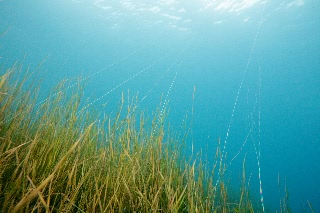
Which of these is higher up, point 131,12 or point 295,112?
point 131,12

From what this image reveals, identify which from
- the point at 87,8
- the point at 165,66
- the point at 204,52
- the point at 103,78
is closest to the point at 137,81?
the point at 103,78

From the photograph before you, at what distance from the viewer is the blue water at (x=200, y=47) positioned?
25359 mm

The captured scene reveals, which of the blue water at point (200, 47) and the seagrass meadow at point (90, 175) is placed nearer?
the seagrass meadow at point (90, 175)

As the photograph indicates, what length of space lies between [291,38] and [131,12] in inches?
1053

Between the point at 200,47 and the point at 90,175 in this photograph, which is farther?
the point at 200,47

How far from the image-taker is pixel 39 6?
34.7m

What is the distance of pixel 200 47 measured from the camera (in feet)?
157

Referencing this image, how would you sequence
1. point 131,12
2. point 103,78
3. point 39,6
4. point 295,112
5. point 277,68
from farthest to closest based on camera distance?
point 103,78 < point 295,112 < point 277,68 < point 39,6 < point 131,12

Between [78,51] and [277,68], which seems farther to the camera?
[78,51]

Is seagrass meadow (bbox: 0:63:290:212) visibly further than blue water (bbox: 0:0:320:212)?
No

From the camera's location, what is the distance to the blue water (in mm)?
25359

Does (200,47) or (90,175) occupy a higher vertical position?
Answer: (200,47)

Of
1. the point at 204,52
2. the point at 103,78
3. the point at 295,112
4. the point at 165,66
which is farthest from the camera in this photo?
the point at 103,78

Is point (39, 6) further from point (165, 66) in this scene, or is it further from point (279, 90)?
point (279, 90)
